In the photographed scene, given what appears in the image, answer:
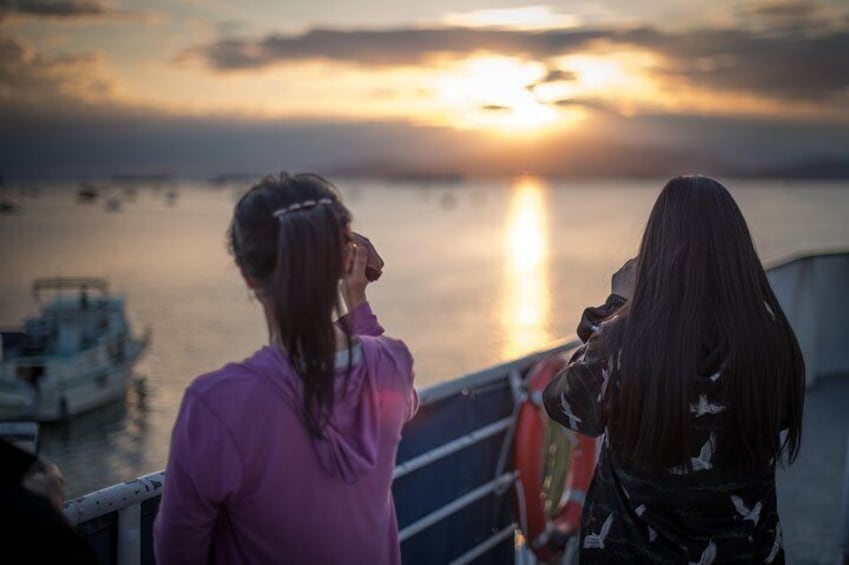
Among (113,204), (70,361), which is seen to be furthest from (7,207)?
(70,361)

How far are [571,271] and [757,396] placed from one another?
212 ft

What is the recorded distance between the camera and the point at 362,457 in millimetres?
1570

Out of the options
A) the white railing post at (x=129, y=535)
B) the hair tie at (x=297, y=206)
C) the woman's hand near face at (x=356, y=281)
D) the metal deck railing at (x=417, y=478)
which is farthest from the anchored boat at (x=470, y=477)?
the hair tie at (x=297, y=206)

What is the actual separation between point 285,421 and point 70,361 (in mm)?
31520

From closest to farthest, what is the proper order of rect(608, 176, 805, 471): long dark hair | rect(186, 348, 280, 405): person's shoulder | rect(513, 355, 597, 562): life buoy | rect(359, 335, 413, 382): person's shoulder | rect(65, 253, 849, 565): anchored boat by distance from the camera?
rect(186, 348, 280, 405): person's shoulder
rect(359, 335, 413, 382): person's shoulder
rect(608, 176, 805, 471): long dark hair
rect(65, 253, 849, 565): anchored boat
rect(513, 355, 597, 562): life buoy

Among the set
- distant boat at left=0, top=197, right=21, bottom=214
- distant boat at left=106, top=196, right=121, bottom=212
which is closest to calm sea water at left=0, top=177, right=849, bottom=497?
distant boat at left=0, top=197, right=21, bottom=214

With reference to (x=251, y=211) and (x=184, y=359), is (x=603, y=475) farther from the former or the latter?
(x=184, y=359)

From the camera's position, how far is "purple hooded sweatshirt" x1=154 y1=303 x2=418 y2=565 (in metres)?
1.43

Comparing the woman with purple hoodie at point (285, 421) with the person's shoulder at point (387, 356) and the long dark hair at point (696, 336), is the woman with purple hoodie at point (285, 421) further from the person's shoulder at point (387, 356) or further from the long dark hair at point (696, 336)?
the long dark hair at point (696, 336)

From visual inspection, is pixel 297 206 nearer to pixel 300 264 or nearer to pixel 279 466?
pixel 300 264

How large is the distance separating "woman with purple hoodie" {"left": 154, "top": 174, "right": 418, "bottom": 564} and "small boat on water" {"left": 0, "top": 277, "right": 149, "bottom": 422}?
29.8 m

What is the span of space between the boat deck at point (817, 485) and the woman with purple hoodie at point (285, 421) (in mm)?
2416

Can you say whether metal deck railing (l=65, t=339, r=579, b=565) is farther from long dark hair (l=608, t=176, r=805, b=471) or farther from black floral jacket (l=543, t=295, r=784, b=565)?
long dark hair (l=608, t=176, r=805, b=471)

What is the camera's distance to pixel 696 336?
1769mm
